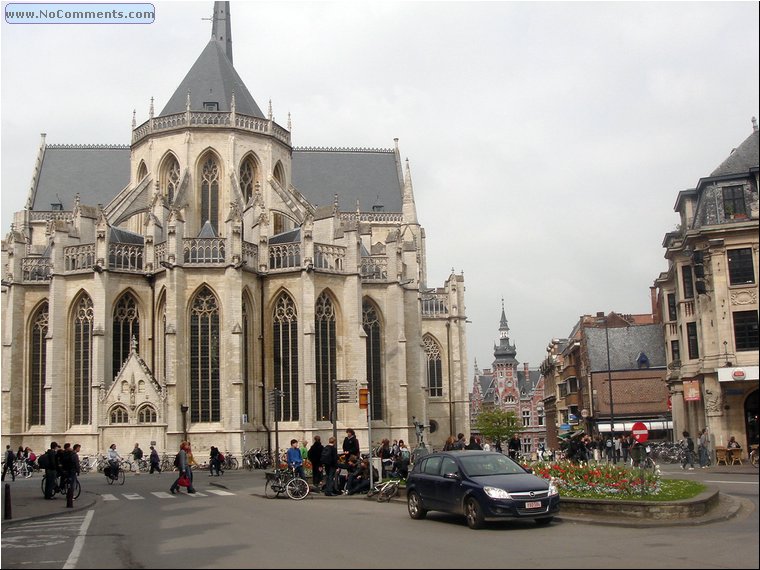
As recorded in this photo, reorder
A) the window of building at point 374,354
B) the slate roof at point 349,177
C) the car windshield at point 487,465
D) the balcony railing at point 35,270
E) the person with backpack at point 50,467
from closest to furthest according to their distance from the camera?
1. the car windshield at point 487,465
2. the person with backpack at point 50,467
3. the balcony railing at point 35,270
4. the window of building at point 374,354
5. the slate roof at point 349,177

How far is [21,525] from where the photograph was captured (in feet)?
59.8

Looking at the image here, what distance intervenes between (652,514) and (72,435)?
1262 inches

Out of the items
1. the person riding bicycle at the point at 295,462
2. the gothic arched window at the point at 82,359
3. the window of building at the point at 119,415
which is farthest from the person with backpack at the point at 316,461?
the gothic arched window at the point at 82,359

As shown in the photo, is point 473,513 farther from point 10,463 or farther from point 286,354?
point 286,354

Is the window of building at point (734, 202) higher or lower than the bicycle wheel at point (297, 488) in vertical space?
higher

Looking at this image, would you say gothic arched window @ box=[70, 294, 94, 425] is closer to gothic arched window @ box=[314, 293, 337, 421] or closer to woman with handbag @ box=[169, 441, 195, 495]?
gothic arched window @ box=[314, 293, 337, 421]

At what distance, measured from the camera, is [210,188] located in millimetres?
48281

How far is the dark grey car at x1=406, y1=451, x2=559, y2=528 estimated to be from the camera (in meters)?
14.5

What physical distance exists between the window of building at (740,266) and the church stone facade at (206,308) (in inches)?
597

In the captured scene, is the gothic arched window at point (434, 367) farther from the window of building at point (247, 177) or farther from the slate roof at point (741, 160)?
the slate roof at point (741, 160)

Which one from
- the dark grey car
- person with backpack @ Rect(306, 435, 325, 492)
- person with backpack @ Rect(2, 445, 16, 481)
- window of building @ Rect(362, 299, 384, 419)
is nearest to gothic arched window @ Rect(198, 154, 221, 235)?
window of building @ Rect(362, 299, 384, 419)

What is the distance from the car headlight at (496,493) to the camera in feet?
47.4

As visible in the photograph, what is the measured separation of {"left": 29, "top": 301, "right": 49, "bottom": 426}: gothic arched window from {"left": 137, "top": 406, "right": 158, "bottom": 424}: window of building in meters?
6.37

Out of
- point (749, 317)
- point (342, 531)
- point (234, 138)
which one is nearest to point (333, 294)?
point (234, 138)
